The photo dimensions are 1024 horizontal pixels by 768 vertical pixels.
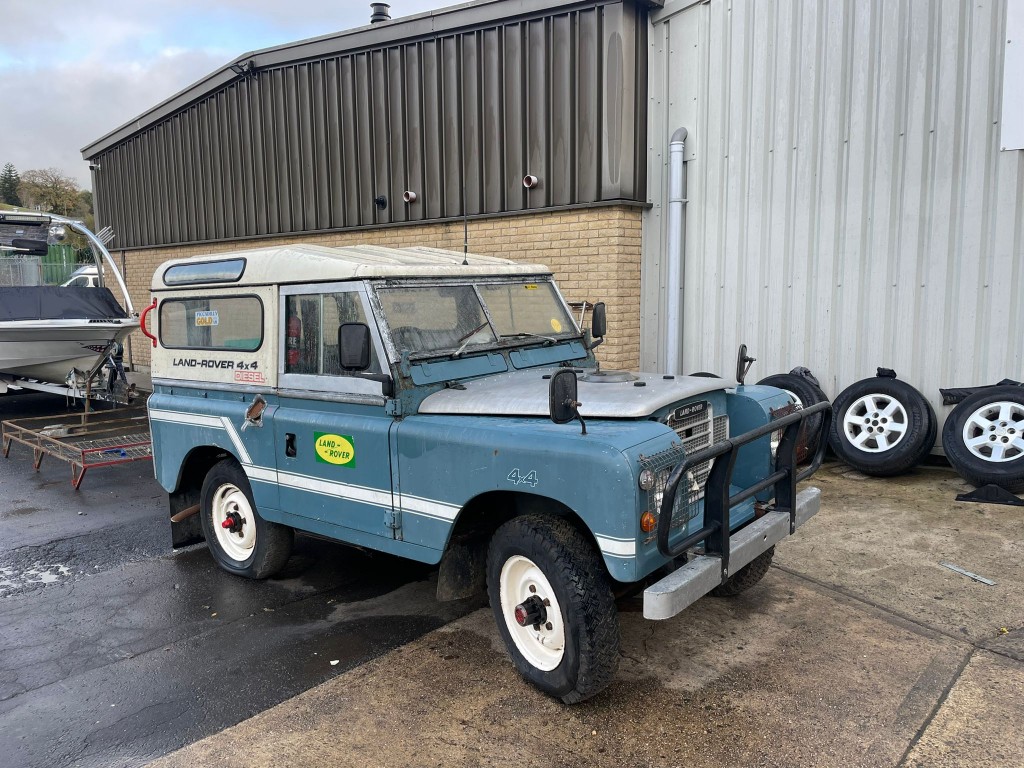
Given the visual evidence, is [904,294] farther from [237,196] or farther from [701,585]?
[237,196]

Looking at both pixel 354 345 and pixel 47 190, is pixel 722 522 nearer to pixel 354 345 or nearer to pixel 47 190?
pixel 354 345

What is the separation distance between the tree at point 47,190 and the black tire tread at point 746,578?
51807 millimetres

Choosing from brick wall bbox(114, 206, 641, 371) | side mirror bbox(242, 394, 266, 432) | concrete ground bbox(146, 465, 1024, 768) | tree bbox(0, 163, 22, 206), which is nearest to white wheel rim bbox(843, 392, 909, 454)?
concrete ground bbox(146, 465, 1024, 768)

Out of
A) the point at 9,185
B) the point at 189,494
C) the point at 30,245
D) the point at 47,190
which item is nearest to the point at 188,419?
the point at 189,494

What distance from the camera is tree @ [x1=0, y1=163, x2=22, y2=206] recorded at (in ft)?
212

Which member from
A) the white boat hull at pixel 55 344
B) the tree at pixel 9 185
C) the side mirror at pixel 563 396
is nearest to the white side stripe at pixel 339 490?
the side mirror at pixel 563 396

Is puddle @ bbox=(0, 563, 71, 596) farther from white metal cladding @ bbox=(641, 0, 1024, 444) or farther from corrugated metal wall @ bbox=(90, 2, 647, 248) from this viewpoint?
white metal cladding @ bbox=(641, 0, 1024, 444)

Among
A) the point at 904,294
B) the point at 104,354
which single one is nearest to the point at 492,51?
the point at 904,294

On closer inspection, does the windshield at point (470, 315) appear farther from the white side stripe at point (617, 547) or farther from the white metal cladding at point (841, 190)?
the white metal cladding at point (841, 190)

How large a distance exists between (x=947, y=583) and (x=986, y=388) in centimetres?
283

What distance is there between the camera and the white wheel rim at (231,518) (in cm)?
552

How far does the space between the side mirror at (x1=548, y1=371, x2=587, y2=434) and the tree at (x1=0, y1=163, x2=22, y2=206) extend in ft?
240

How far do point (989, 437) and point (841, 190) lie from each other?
A: 110 inches

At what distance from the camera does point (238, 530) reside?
5660 mm
